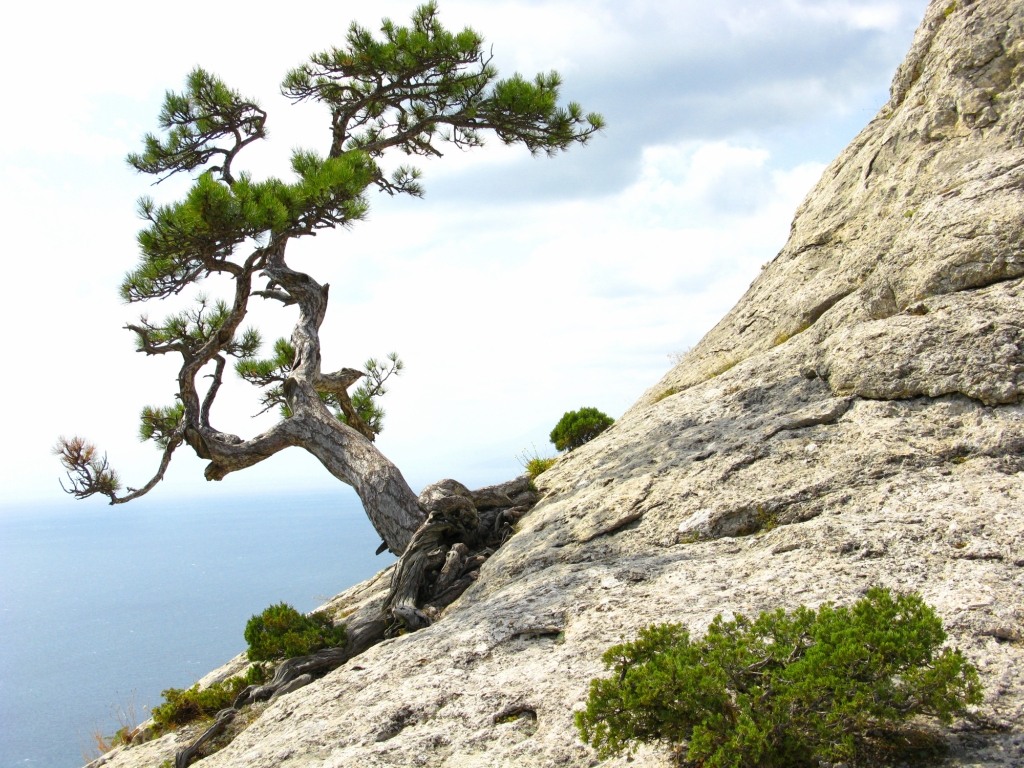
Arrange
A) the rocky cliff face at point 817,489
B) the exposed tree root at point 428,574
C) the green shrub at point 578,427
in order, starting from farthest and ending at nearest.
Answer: the green shrub at point 578,427
the exposed tree root at point 428,574
the rocky cliff face at point 817,489

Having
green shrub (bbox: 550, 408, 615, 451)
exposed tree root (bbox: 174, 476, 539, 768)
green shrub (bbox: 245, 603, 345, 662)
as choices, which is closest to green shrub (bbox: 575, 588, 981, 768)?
exposed tree root (bbox: 174, 476, 539, 768)

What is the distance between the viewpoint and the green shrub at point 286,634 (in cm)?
809

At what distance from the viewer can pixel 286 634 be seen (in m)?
8.15

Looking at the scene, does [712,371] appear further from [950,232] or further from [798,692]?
[798,692]

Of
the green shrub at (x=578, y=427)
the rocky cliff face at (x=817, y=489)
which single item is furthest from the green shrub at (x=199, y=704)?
the green shrub at (x=578, y=427)

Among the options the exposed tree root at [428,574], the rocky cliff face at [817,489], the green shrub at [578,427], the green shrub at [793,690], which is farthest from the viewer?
the green shrub at [578,427]

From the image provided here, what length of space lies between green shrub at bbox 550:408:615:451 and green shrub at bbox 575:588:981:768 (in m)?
9.85

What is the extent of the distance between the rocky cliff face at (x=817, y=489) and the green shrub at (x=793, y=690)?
0.47 m

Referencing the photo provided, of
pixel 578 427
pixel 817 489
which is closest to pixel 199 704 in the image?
pixel 817 489

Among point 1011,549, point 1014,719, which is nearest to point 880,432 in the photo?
point 1011,549

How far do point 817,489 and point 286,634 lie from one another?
567 cm

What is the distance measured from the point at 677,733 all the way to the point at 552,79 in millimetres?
11549

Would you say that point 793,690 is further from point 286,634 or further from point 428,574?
point 428,574

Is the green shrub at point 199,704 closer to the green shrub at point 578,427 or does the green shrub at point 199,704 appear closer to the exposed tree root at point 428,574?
the exposed tree root at point 428,574
